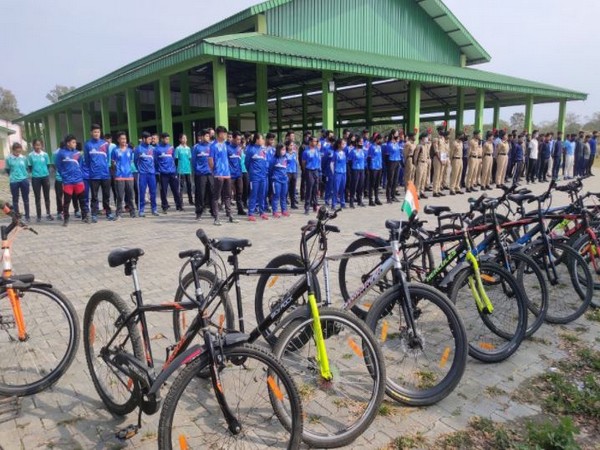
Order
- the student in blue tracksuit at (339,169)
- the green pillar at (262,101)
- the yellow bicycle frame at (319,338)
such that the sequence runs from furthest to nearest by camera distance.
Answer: the green pillar at (262,101) < the student in blue tracksuit at (339,169) < the yellow bicycle frame at (319,338)

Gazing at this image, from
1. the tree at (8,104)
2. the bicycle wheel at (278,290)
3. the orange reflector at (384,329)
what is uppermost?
the tree at (8,104)

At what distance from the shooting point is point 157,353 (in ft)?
11.9

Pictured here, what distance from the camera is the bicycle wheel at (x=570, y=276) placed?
4.23 metres

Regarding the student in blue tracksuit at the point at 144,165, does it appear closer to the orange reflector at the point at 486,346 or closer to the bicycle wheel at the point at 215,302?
the bicycle wheel at the point at 215,302

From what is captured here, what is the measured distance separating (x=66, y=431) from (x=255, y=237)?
5.21m

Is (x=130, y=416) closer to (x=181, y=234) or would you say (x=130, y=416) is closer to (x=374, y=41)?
(x=181, y=234)

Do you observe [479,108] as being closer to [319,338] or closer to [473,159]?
[473,159]

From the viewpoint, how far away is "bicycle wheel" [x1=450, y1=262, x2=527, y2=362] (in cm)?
346

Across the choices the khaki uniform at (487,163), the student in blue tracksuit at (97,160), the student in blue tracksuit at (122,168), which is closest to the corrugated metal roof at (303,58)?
the khaki uniform at (487,163)

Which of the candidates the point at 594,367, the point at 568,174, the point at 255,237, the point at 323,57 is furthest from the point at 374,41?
the point at 594,367

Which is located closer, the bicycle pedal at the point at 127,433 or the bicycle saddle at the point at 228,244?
the bicycle pedal at the point at 127,433

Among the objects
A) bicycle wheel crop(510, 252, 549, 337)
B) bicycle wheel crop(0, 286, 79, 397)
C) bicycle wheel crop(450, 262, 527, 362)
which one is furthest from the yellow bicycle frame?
bicycle wheel crop(510, 252, 549, 337)

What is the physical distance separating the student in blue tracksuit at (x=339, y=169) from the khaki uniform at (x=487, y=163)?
20.1ft

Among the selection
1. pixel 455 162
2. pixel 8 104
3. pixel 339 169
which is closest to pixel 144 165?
pixel 339 169
